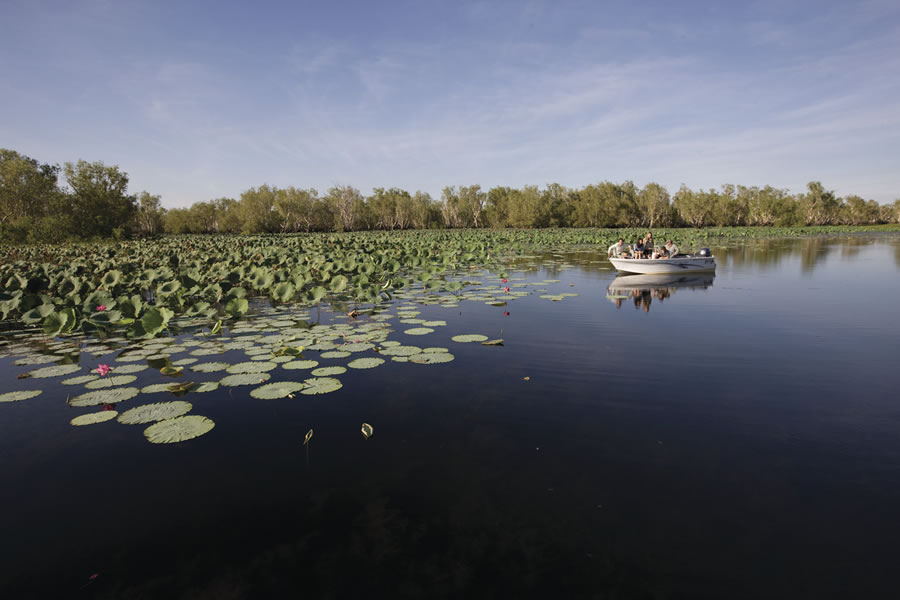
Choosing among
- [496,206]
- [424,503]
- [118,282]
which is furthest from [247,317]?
[496,206]

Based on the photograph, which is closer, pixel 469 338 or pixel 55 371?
pixel 55 371

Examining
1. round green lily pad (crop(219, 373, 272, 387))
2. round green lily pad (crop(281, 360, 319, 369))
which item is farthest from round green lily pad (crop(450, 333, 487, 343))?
round green lily pad (crop(219, 373, 272, 387))

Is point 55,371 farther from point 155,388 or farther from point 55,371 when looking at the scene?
point 155,388

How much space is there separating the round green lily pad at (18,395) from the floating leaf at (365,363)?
3.50 m

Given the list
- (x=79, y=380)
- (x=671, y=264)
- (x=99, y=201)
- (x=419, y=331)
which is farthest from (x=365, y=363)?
(x=99, y=201)

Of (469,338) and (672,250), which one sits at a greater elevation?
(672,250)

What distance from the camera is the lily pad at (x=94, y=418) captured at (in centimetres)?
423

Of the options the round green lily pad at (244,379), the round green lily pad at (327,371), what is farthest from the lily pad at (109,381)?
the round green lily pad at (327,371)

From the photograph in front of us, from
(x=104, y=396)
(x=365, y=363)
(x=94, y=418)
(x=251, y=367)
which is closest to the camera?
(x=94, y=418)

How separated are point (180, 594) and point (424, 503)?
146cm

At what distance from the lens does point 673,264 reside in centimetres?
1566

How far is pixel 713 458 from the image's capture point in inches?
141

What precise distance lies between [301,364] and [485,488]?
3.45 metres

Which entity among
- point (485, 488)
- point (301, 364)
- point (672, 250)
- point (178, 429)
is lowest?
point (485, 488)
